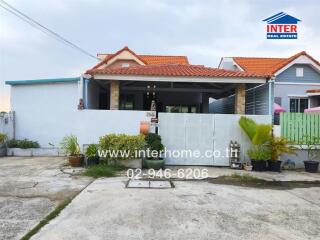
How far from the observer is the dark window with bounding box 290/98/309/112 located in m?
19.6

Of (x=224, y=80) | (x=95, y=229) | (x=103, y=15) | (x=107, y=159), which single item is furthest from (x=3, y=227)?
(x=103, y=15)

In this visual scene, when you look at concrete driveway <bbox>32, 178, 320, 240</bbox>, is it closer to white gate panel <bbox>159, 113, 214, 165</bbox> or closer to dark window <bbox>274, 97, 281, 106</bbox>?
white gate panel <bbox>159, 113, 214, 165</bbox>

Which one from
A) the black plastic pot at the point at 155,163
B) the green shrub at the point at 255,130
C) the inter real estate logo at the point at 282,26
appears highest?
the inter real estate logo at the point at 282,26

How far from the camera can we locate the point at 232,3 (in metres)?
10.8

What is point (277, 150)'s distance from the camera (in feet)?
31.3

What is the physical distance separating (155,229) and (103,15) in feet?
37.2

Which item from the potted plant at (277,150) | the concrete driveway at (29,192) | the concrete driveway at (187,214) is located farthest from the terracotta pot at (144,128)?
the potted plant at (277,150)

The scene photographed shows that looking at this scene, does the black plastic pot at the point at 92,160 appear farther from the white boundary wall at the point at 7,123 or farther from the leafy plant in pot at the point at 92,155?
the white boundary wall at the point at 7,123

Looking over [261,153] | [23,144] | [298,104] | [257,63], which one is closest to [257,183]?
[261,153]

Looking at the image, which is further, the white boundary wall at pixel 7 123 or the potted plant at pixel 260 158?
the white boundary wall at pixel 7 123

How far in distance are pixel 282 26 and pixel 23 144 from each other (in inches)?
501

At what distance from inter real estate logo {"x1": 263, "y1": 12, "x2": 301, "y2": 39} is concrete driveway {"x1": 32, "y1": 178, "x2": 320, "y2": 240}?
9362 mm

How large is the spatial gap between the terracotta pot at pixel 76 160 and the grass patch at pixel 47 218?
3946mm

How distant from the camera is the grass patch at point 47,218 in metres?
4.06
